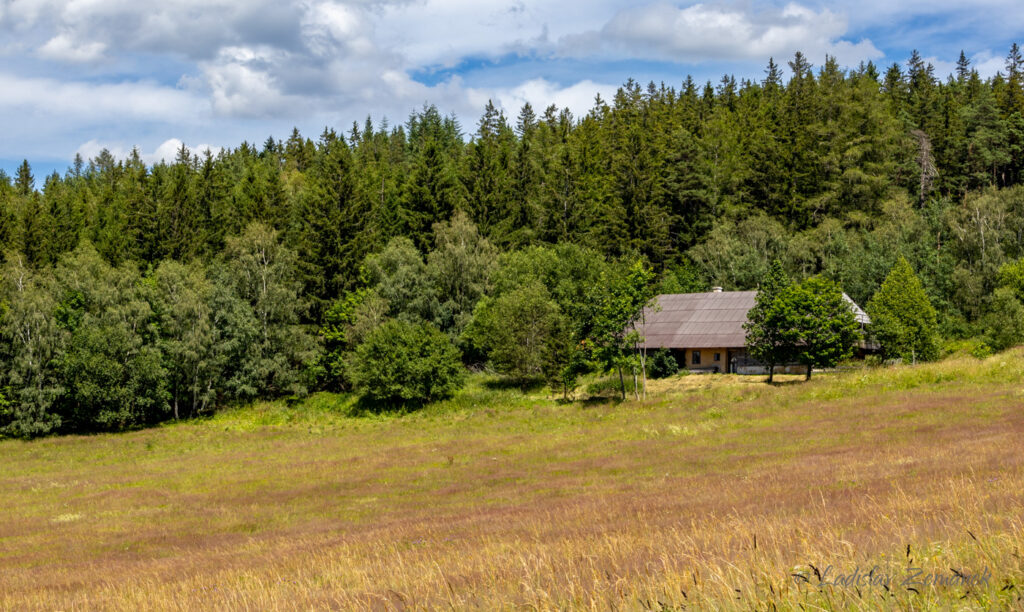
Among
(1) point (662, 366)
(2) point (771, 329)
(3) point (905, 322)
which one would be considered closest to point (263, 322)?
(1) point (662, 366)

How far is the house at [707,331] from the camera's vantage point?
2469 inches

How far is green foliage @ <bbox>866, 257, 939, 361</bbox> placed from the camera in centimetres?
5419

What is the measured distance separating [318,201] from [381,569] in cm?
7148

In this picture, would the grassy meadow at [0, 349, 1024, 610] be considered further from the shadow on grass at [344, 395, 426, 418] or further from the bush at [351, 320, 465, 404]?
the bush at [351, 320, 465, 404]

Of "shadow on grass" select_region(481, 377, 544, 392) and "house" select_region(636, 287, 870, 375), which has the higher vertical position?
"house" select_region(636, 287, 870, 375)

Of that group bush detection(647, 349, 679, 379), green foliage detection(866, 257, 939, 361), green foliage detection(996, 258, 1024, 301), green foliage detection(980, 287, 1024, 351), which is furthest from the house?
green foliage detection(996, 258, 1024, 301)

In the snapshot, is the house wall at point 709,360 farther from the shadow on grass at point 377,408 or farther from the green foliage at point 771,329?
the shadow on grass at point 377,408

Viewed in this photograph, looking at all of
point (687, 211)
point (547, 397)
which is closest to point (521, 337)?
point (547, 397)

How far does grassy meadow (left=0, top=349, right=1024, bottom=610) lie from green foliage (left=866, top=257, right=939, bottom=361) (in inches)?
152

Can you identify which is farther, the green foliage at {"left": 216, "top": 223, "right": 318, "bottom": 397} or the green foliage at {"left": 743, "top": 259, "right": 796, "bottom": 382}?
the green foliage at {"left": 216, "top": 223, "right": 318, "bottom": 397}

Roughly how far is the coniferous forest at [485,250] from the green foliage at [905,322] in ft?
19.4

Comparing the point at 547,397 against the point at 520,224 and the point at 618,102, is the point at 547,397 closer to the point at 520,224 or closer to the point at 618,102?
the point at 520,224

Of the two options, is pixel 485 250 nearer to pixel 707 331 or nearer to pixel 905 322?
pixel 707 331

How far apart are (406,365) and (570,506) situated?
42126mm
